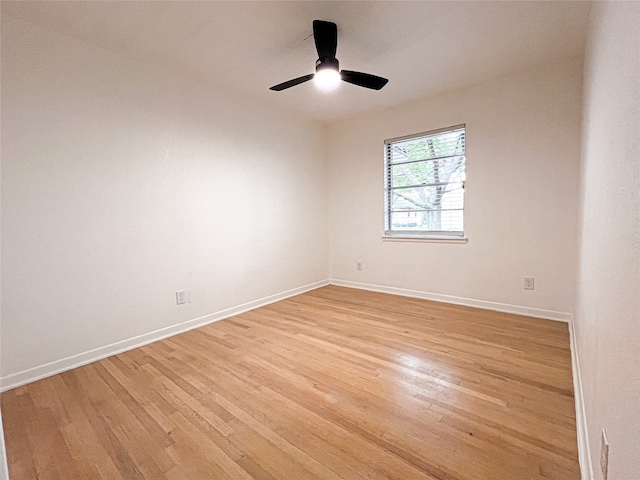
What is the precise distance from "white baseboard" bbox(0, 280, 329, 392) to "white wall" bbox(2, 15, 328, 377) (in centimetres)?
4

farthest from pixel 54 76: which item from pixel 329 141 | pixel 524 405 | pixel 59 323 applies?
pixel 524 405

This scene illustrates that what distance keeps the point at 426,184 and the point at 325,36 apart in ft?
7.09

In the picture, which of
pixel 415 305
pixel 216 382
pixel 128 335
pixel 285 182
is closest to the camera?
pixel 216 382

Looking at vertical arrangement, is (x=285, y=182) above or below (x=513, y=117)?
below

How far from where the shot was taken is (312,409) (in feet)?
5.42

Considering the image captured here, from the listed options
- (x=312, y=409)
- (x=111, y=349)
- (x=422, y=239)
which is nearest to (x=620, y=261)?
(x=312, y=409)

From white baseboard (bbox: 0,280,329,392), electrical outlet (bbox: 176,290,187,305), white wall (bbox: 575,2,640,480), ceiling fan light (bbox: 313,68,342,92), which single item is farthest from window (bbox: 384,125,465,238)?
electrical outlet (bbox: 176,290,187,305)

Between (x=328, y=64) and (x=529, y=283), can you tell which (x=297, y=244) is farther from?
(x=529, y=283)

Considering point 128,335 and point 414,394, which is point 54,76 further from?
point 414,394

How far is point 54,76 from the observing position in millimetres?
2092

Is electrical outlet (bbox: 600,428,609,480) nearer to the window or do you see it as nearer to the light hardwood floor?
the light hardwood floor

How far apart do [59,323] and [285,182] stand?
2611mm

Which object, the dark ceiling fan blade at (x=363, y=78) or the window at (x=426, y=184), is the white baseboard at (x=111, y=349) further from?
the dark ceiling fan blade at (x=363, y=78)

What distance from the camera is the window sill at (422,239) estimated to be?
135 inches
